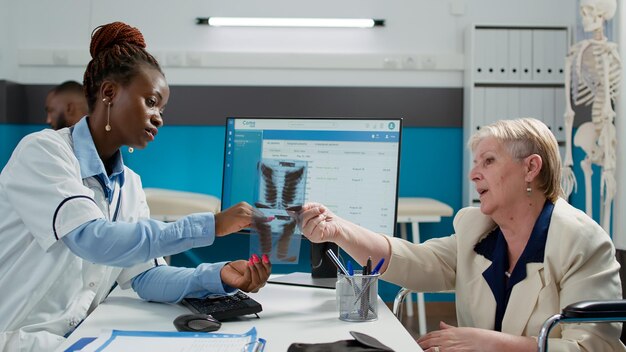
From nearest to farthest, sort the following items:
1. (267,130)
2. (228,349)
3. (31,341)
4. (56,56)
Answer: (228,349), (31,341), (267,130), (56,56)

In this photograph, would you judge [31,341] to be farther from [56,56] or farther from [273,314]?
[56,56]

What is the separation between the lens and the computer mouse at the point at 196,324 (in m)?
1.38

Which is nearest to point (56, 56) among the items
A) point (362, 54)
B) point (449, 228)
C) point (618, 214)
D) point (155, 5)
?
point (155, 5)

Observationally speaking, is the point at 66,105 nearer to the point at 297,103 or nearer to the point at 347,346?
the point at 297,103

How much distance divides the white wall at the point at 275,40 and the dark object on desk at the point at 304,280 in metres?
2.46

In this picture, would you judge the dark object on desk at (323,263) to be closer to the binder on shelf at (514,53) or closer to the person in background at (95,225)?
the person in background at (95,225)

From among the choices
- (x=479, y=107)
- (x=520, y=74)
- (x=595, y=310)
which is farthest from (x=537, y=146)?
(x=520, y=74)

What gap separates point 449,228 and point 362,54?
1.21 meters

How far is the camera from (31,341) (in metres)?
1.49

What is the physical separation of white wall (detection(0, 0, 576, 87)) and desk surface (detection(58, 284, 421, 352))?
8.78 ft

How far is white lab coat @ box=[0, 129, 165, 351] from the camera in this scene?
1.50 metres

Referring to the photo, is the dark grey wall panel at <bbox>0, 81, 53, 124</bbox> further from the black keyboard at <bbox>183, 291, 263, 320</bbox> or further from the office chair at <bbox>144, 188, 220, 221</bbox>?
the black keyboard at <bbox>183, 291, 263, 320</bbox>

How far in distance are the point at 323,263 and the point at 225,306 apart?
0.49m

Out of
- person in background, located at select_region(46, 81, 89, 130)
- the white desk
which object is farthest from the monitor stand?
person in background, located at select_region(46, 81, 89, 130)
